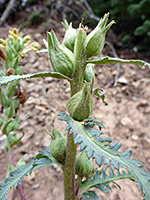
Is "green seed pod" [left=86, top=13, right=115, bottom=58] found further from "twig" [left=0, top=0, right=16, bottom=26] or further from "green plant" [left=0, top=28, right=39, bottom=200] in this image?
"twig" [left=0, top=0, right=16, bottom=26]

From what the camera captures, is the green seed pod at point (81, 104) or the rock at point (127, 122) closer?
the green seed pod at point (81, 104)

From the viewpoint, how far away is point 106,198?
Answer: 1362 mm

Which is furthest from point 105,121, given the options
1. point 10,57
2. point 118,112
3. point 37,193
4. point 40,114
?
point 10,57

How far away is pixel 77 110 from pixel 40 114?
160 cm

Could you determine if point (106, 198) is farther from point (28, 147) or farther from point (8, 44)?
point (8, 44)

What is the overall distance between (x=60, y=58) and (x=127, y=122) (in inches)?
62.2

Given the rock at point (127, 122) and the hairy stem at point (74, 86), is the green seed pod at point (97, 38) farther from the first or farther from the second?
the rock at point (127, 122)

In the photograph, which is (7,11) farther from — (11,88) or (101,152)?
(101,152)

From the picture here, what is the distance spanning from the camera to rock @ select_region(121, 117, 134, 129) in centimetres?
196

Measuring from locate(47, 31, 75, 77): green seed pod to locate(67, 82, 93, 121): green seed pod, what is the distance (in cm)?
10

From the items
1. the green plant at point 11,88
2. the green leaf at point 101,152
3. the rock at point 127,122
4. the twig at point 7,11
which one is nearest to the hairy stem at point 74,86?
the green leaf at point 101,152

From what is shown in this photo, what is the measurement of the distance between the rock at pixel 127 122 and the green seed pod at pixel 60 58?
1.52 meters

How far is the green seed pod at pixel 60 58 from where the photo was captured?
0.61 meters

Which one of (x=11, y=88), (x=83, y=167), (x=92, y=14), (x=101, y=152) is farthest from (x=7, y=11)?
(x=101, y=152)
